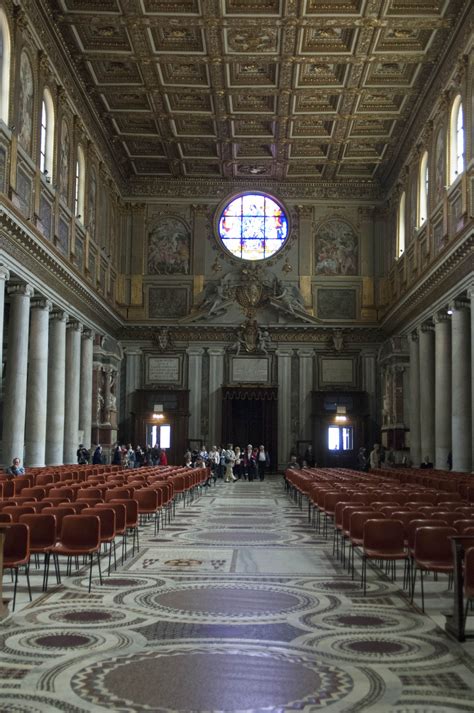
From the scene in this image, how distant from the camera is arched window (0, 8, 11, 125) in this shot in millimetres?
23016

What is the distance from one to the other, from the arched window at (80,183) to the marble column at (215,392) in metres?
11.5

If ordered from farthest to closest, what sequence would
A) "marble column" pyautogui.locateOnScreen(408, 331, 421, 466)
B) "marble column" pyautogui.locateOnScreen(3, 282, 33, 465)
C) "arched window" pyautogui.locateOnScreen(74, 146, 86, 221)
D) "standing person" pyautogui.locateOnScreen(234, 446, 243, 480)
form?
1. "standing person" pyautogui.locateOnScreen(234, 446, 243, 480)
2. "marble column" pyautogui.locateOnScreen(408, 331, 421, 466)
3. "arched window" pyautogui.locateOnScreen(74, 146, 86, 221)
4. "marble column" pyautogui.locateOnScreen(3, 282, 33, 465)

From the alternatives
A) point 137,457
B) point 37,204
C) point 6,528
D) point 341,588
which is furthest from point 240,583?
point 137,457

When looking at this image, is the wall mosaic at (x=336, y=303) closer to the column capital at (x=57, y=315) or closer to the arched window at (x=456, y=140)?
the arched window at (x=456, y=140)

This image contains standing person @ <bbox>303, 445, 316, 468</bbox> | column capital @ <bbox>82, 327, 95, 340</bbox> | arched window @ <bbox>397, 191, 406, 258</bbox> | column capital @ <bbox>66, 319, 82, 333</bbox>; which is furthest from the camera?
standing person @ <bbox>303, 445, 316, 468</bbox>

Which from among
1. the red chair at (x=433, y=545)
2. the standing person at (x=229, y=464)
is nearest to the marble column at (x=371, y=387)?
the standing person at (x=229, y=464)

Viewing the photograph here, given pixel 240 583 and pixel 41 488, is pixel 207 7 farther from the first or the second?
pixel 240 583

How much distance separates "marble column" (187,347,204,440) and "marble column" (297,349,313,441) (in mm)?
5129

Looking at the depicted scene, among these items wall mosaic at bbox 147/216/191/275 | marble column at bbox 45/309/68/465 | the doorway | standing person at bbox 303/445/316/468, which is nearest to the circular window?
wall mosaic at bbox 147/216/191/275


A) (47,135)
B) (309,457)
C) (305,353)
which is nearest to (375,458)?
(309,457)

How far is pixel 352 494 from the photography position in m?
14.5

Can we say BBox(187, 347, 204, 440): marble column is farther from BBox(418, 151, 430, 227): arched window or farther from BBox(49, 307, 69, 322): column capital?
BBox(418, 151, 430, 227): arched window

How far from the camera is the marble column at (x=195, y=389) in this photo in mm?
41594

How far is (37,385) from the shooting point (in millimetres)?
27172
